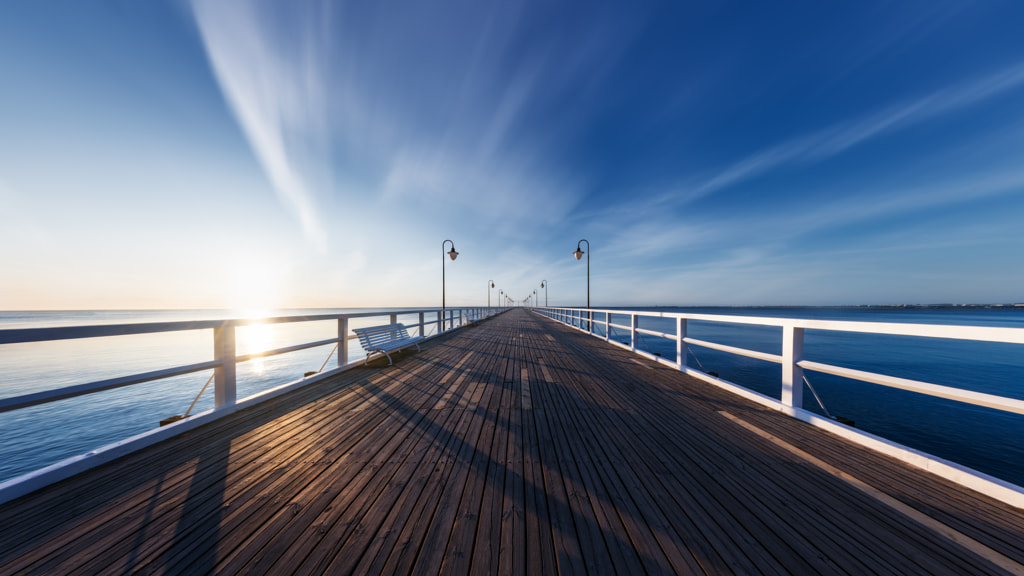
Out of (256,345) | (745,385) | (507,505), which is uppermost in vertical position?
(507,505)

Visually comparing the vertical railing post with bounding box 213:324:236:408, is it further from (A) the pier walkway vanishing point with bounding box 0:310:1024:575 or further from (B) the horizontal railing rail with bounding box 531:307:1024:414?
(B) the horizontal railing rail with bounding box 531:307:1024:414

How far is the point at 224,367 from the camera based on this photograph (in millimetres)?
3277

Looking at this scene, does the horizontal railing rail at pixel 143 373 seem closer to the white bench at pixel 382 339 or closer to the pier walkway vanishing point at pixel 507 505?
the pier walkway vanishing point at pixel 507 505

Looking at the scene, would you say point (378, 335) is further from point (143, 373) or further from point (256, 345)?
point (256, 345)

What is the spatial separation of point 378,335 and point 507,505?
4.71 metres

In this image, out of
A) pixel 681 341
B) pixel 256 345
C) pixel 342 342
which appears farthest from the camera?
pixel 256 345

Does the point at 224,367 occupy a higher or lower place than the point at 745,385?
higher

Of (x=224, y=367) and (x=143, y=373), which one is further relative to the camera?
(x=224, y=367)

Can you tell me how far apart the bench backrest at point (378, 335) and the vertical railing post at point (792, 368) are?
5.49 m

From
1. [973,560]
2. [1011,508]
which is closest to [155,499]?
[973,560]

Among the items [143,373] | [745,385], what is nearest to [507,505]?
[143,373]

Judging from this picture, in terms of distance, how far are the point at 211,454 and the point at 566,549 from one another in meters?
2.78

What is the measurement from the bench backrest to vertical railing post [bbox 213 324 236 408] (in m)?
1.61

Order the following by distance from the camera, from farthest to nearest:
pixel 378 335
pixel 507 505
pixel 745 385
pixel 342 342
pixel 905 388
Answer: pixel 745 385 → pixel 378 335 → pixel 342 342 → pixel 905 388 → pixel 507 505
